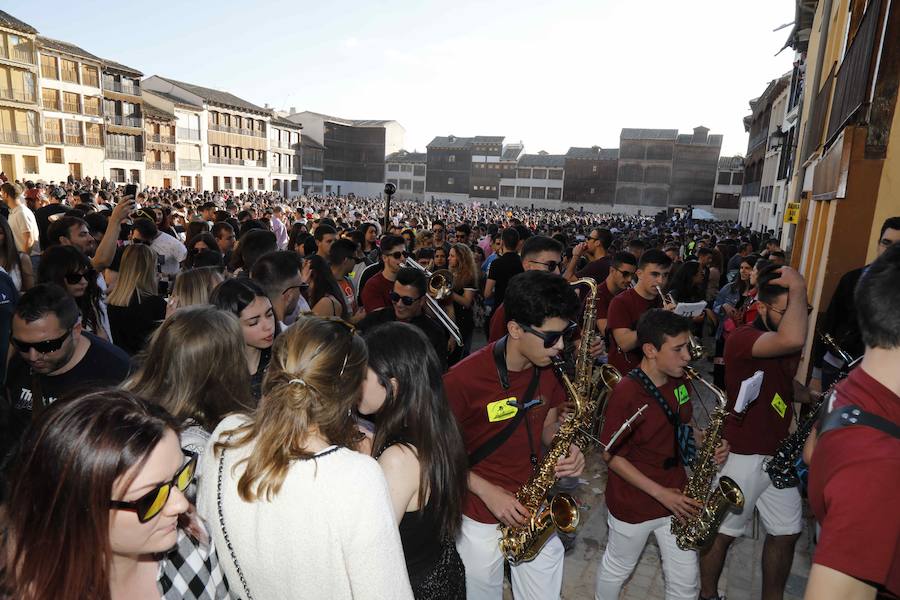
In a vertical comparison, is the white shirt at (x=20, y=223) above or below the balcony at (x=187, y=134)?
below

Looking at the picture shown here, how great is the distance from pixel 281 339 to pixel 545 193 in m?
66.0

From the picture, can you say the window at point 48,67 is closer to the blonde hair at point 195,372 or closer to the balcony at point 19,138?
the balcony at point 19,138

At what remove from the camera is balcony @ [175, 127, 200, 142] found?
4747 centimetres

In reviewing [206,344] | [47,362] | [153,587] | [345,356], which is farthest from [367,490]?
[47,362]

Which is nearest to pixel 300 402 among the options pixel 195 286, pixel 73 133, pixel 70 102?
pixel 195 286

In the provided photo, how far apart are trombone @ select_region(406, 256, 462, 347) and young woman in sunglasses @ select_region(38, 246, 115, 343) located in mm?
2662

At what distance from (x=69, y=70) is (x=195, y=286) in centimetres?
4945

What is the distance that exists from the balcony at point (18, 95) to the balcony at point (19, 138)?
90.5 inches

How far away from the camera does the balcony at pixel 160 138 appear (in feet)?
149

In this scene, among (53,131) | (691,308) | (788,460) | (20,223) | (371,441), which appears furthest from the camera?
(53,131)

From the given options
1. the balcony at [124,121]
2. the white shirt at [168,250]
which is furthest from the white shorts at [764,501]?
the balcony at [124,121]

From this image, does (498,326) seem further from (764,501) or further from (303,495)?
(303,495)

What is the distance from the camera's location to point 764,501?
346 cm

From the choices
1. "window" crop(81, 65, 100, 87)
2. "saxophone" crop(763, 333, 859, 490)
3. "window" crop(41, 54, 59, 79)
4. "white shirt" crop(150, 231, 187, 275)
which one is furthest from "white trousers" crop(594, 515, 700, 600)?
"window" crop(81, 65, 100, 87)
